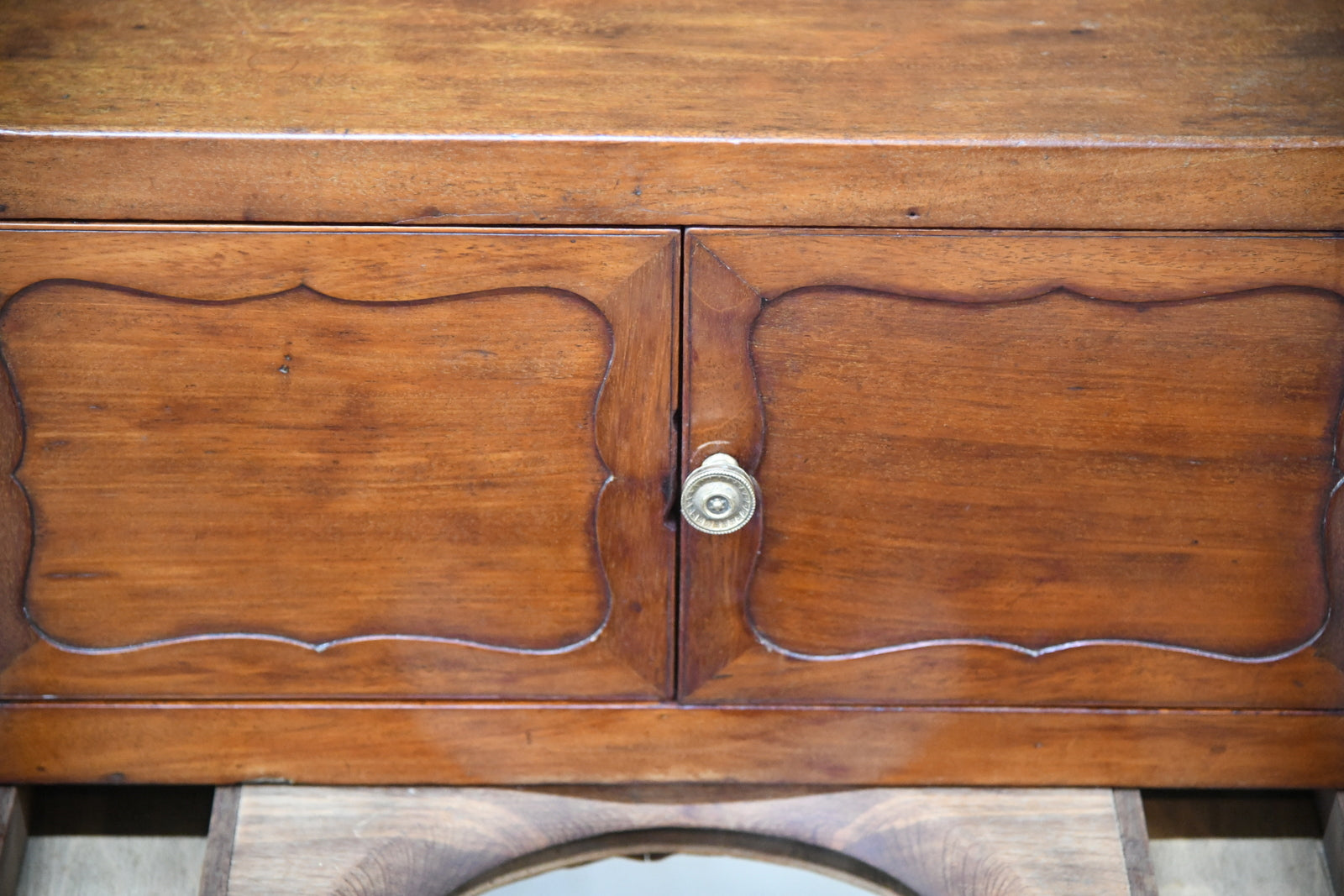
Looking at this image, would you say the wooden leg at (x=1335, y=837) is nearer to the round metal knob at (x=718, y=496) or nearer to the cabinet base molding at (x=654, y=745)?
the cabinet base molding at (x=654, y=745)

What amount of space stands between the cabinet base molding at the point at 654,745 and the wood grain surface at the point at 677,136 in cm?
27

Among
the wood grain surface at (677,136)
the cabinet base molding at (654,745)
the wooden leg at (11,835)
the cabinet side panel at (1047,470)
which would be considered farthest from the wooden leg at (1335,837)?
the wooden leg at (11,835)

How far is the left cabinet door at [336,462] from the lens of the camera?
0.54 metres

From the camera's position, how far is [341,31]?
591 millimetres

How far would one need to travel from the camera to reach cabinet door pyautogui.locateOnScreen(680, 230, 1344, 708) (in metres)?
0.54

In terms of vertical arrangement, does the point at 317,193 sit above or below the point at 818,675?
above

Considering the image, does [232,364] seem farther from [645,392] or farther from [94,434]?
[645,392]

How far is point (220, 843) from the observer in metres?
0.63

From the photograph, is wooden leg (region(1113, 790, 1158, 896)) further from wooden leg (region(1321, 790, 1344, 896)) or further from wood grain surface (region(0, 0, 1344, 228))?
wood grain surface (region(0, 0, 1344, 228))

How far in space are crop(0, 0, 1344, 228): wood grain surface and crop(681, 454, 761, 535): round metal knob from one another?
12cm

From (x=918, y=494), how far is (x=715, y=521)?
0.34 feet

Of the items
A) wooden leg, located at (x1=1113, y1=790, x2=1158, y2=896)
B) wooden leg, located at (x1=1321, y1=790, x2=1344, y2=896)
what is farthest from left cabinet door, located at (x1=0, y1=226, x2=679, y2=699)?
wooden leg, located at (x1=1321, y1=790, x2=1344, y2=896)

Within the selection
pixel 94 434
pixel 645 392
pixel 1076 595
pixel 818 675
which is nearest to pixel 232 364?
pixel 94 434

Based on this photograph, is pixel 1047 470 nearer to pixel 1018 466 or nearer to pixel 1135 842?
pixel 1018 466
